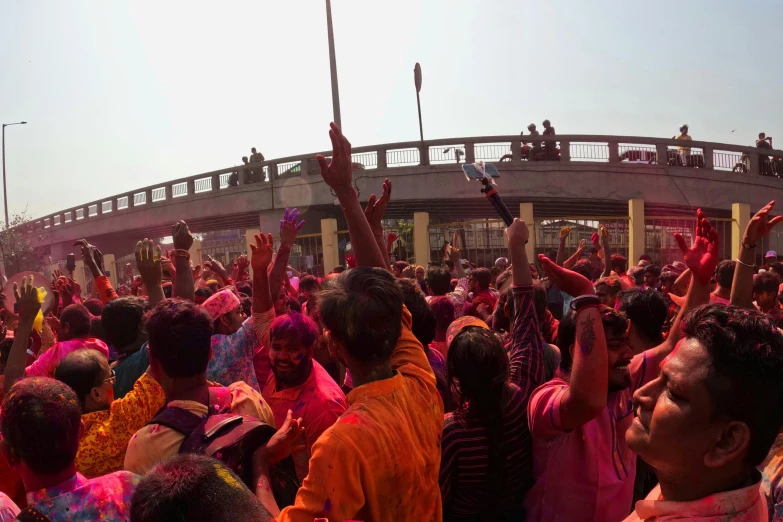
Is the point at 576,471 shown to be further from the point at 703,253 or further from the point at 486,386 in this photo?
the point at 703,253

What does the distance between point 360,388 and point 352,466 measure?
262 mm

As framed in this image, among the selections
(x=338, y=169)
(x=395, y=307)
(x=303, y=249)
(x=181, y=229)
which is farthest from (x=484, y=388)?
(x=303, y=249)

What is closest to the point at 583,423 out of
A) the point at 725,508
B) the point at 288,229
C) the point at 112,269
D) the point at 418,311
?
the point at 725,508

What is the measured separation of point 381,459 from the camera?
1710 mm

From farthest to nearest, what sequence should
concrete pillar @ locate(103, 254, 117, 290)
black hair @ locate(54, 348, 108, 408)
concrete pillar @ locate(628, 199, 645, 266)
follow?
concrete pillar @ locate(103, 254, 117, 290)
concrete pillar @ locate(628, 199, 645, 266)
black hair @ locate(54, 348, 108, 408)

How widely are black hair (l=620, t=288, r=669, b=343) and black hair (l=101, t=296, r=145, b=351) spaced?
271 centimetres

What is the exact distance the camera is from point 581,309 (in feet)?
7.26

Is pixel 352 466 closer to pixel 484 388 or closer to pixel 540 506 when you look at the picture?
pixel 484 388

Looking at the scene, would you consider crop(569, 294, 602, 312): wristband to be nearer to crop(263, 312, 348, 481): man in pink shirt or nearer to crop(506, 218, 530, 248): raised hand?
crop(506, 218, 530, 248): raised hand

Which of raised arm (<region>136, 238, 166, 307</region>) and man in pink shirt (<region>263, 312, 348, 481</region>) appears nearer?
man in pink shirt (<region>263, 312, 348, 481</region>)

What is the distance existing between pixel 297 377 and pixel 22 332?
5.13 feet

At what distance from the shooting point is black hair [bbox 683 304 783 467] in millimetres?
1358

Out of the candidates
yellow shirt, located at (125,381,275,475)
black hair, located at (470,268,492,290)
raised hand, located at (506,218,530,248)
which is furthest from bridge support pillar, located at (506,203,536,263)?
yellow shirt, located at (125,381,275,475)

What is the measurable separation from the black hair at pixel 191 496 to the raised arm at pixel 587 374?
1229mm
